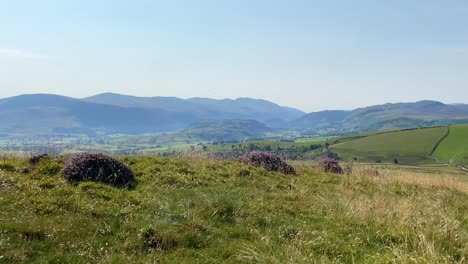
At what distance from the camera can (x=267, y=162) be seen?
21.4 metres

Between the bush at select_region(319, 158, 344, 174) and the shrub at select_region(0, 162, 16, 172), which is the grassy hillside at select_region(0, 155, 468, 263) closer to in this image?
the shrub at select_region(0, 162, 16, 172)

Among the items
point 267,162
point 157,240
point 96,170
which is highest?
point 96,170

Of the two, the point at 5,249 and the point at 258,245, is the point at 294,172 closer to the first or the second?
the point at 258,245

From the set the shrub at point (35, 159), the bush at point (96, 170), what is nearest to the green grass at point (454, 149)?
the bush at point (96, 170)

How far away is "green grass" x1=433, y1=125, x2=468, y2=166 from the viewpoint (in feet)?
520

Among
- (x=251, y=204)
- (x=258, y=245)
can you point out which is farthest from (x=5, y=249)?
(x=251, y=204)

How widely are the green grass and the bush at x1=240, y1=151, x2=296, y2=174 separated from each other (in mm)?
150504

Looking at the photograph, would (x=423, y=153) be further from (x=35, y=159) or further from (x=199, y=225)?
(x=199, y=225)

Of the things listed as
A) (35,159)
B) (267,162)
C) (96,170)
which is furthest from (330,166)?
(35,159)

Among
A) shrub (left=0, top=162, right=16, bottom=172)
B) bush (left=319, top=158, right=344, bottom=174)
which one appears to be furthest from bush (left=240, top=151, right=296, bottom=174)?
shrub (left=0, top=162, right=16, bottom=172)

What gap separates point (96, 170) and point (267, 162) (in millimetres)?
10094

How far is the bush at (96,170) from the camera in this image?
1327cm

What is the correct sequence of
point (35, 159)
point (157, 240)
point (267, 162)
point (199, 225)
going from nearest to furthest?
point (157, 240)
point (199, 225)
point (35, 159)
point (267, 162)

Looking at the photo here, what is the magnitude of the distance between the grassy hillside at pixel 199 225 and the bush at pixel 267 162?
18.6 ft
